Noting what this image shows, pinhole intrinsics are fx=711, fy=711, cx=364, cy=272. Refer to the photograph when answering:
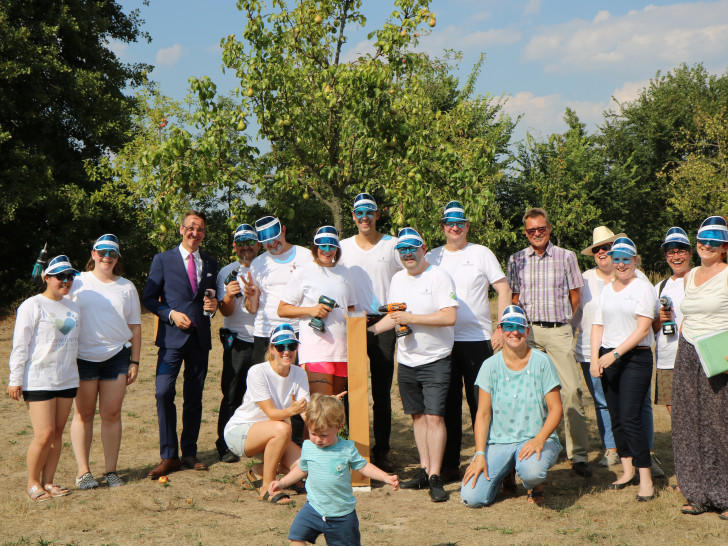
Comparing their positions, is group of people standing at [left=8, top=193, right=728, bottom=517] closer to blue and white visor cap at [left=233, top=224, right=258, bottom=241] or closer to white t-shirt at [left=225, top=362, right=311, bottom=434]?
white t-shirt at [left=225, top=362, right=311, bottom=434]

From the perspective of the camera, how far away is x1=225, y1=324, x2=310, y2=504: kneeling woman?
218 inches

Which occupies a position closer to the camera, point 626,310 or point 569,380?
point 626,310

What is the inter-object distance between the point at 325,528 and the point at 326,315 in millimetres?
2147

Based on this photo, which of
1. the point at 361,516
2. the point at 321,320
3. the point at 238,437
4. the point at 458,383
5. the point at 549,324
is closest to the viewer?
the point at 361,516

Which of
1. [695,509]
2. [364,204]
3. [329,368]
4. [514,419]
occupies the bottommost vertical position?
[695,509]

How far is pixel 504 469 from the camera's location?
553cm

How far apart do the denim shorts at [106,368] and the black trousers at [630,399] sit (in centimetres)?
408

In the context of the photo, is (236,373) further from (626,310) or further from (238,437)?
(626,310)

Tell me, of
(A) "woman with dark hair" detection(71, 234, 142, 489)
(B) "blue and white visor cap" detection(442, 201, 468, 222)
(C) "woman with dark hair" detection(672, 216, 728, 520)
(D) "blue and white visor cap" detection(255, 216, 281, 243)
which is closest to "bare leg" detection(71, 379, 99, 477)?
(A) "woman with dark hair" detection(71, 234, 142, 489)

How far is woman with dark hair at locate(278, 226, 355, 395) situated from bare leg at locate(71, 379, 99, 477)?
1.72 meters

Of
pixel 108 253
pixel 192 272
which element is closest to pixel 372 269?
pixel 192 272

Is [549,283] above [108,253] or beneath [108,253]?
beneath

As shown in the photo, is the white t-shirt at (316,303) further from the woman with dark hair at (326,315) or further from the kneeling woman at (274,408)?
the kneeling woman at (274,408)

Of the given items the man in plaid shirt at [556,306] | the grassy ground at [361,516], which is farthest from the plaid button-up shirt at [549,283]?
the grassy ground at [361,516]
